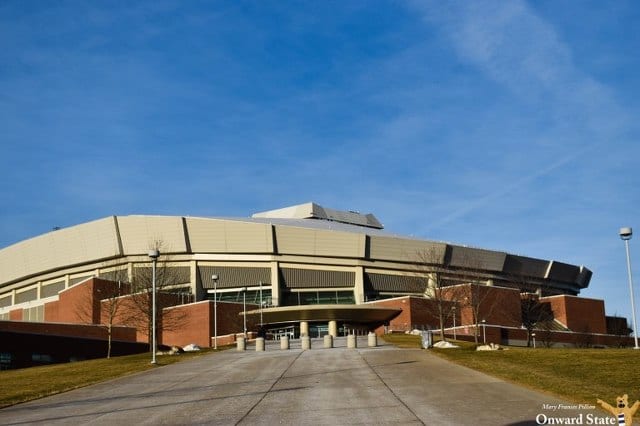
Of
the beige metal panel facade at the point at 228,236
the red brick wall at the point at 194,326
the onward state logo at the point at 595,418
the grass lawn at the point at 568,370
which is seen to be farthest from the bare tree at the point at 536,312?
the onward state logo at the point at 595,418

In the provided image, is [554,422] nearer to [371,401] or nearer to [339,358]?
[371,401]

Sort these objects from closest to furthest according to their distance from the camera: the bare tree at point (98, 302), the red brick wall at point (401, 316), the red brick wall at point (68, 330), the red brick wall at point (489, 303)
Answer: the red brick wall at point (68, 330) → the bare tree at point (98, 302) → the red brick wall at point (401, 316) → the red brick wall at point (489, 303)

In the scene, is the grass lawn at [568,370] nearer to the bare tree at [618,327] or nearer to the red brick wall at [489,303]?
the red brick wall at [489,303]

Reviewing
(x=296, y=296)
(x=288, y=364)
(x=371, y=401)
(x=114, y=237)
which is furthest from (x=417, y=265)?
(x=371, y=401)

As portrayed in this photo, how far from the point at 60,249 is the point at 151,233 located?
49.3ft

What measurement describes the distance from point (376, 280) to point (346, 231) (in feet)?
23.6

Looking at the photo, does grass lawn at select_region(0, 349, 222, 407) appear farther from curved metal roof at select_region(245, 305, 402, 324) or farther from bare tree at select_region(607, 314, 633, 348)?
bare tree at select_region(607, 314, 633, 348)

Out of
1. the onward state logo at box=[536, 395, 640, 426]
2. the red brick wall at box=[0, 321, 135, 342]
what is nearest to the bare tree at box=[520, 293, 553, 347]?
the red brick wall at box=[0, 321, 135, 342]

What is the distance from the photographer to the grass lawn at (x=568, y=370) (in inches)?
800

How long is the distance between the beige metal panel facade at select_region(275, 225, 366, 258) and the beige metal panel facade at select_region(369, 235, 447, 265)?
198cm

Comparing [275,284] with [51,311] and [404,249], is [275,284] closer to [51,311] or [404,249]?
[404,249]

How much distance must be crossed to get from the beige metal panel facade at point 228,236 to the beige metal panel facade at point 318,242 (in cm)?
178

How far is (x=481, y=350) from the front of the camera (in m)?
38.4

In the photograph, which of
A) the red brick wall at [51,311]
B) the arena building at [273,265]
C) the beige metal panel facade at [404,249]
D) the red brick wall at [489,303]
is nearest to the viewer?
the red brick wall at [489,303]
